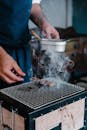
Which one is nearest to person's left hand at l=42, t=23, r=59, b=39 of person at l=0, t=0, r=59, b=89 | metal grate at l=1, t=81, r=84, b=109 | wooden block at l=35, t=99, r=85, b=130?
person at l=0, t=0, r=59, b=89

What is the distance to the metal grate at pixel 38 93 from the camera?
0.81 m

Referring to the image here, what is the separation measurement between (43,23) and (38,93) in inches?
17.4

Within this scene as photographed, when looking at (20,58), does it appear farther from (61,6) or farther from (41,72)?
(61,6)

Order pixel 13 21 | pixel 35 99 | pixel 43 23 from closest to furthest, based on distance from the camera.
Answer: pixel 35 99
pixel 13 21
pixel 43 23

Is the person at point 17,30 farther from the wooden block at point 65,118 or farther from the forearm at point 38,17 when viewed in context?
the wooden block at point 65,118

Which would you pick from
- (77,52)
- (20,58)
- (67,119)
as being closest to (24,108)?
(67,119)

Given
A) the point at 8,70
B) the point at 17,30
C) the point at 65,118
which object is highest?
the point at 17,30

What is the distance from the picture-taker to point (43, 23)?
1222mm

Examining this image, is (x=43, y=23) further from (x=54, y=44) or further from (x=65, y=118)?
(x=65, y=118)

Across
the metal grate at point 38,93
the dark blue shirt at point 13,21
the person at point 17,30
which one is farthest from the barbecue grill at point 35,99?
the dark blue shirt at point 13,21

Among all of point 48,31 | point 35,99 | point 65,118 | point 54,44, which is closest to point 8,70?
point 35,99

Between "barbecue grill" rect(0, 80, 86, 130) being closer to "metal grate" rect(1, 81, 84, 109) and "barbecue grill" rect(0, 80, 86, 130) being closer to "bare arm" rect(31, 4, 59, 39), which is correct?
"metal grate" rect(1, 81, 84, 109)

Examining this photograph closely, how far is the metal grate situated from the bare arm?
1.01 ft

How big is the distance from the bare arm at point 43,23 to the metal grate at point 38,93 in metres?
0.31
